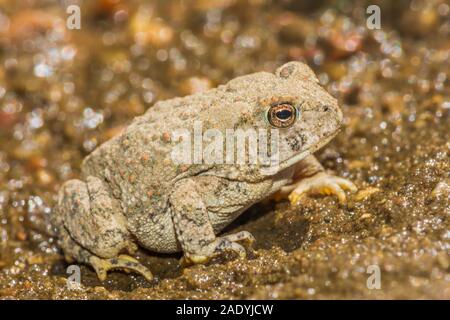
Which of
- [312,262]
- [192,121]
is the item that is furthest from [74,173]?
[312,262]

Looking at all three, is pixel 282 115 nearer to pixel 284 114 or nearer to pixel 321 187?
pixel 284 114

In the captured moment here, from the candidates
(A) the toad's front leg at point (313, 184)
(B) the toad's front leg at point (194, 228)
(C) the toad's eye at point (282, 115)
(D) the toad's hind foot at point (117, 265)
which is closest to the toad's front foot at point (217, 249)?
(B) the toad's front leg at point (194, 228)

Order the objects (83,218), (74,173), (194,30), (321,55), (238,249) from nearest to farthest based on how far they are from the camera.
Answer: (238,249) → (83,218) → (74,173) → (321,55) → (194,30)

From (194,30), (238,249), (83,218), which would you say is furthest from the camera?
(194,30)

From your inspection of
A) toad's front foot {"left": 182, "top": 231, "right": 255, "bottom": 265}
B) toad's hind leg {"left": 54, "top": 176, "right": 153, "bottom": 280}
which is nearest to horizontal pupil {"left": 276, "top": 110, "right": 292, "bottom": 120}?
toad's front foot {"left": 182, "top": 231, "right": 255, "bottom": 265}

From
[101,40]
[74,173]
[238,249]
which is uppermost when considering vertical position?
[101,40]

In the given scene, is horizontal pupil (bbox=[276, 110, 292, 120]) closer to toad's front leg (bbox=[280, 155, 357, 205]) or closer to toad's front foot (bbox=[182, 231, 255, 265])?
toad's front leg (bbox=[280, 155, 357, 205])

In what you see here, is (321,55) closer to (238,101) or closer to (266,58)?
(266,58)
